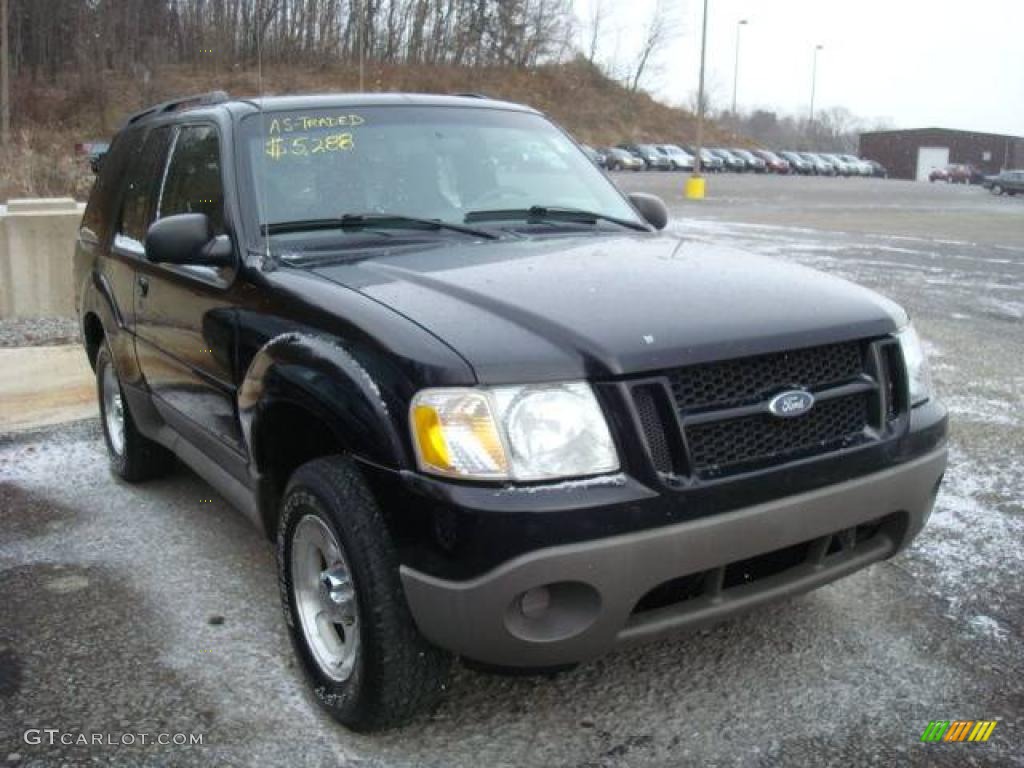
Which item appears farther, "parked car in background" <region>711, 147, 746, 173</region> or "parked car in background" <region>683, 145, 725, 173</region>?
"parked car in background" <region>711, 147, 746, 173</region>

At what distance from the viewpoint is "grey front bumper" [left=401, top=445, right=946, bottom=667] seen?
2338mm

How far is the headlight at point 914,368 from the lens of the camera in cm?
303

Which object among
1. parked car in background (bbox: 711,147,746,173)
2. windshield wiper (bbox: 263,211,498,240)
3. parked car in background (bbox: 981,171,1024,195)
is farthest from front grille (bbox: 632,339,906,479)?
parked car in background (bbox: 711,147,746,173)

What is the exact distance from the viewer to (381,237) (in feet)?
11.5

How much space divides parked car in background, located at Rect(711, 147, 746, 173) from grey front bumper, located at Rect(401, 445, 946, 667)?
221 ft

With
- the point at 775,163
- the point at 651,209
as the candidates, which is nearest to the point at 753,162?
the point at 775,163

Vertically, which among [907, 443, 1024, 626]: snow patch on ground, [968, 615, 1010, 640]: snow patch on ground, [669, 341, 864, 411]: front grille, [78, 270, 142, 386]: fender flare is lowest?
[968, 615, 1010, 640]: snow patch on ground

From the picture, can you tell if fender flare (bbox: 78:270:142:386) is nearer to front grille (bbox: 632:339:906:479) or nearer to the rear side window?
the rear side window

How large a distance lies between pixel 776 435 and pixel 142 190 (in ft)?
10.8

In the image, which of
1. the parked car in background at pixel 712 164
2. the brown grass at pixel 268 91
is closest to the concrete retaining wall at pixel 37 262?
the brown grass at pixel 268 91

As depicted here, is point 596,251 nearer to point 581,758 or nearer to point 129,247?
point 581,758

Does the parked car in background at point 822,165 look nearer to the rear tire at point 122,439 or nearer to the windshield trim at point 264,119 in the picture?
the windshield trim at point 264,119

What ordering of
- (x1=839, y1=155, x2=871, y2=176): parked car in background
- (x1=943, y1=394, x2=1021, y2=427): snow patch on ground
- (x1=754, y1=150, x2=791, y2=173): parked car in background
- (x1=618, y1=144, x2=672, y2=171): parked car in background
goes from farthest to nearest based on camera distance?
(x1=839, y1=155, x2=871, y2=176): parked car in background < (x1=754, y1=150, x2=791, y2=173): parked car in background < (x1=618, y1=144, x2=672, y2=171): parked car in background < (x1=943, y1=394, x2=1021, y2=427): snow patch on ground

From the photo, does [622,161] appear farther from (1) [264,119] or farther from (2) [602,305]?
(2) [602,305]
